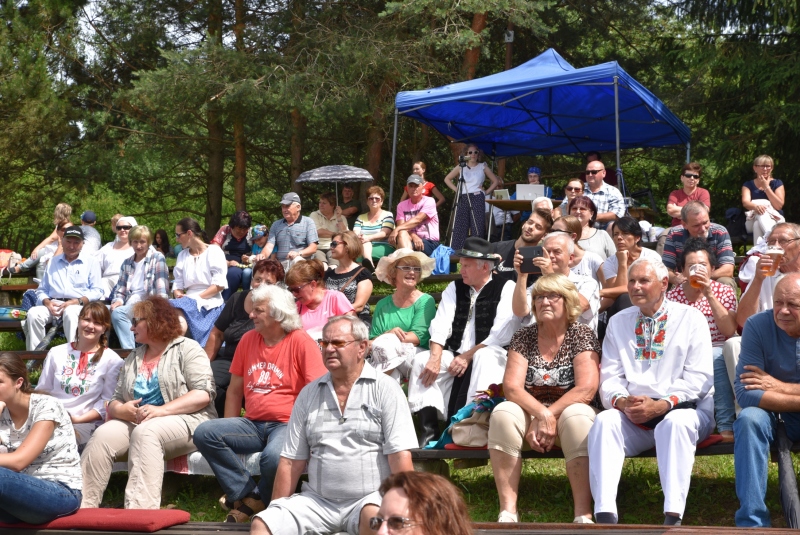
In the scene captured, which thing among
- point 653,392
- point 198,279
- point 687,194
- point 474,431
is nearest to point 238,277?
point 198,279

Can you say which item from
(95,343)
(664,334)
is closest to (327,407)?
(664,334)

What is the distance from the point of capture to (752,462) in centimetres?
397

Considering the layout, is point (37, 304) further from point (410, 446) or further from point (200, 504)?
point (410, 446)

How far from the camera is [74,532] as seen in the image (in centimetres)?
400

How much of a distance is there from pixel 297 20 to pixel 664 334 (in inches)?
336

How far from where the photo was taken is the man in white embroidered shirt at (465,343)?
520 centimetres

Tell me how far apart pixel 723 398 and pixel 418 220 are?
5.27 m

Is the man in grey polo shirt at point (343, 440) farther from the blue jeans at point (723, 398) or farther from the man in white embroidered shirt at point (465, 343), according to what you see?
the blue jeans at point (723, 398)

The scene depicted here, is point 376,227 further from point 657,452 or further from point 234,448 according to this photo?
point 657,452

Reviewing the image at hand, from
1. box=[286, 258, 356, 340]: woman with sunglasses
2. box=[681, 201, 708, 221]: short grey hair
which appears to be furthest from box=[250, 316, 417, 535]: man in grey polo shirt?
box=[681, 201, 708, 221]: short grey hair

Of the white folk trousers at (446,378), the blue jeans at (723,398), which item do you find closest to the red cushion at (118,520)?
the white folk trousers at (446,378)

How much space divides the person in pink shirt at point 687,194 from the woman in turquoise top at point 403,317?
144 inches

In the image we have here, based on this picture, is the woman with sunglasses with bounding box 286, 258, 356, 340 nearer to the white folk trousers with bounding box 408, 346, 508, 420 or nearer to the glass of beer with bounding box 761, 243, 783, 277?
the white folk trousers with bounding box 408, 346, 508, 420

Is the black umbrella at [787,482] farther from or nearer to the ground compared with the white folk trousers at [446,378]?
nearer to the ground
